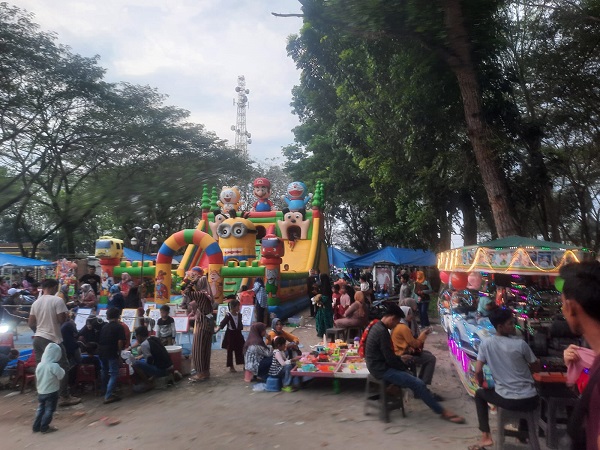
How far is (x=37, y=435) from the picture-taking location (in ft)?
20.3

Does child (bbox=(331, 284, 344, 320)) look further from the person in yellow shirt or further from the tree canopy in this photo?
the person in yellow shirt

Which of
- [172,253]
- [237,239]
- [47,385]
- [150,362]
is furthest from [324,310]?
[237,239]

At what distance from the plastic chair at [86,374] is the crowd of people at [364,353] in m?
0.11

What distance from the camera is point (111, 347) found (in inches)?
288

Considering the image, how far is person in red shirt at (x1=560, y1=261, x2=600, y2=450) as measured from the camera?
6.10ft

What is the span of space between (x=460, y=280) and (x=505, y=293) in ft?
3.10

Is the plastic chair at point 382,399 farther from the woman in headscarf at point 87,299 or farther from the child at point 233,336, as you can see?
the woman in headscarf at point 87,299

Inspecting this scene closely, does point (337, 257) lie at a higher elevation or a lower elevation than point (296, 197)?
lower

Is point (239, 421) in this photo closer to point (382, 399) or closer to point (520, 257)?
point (382, 399)

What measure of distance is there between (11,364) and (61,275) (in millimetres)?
8831

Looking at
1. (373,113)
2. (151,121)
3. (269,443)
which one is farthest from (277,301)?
(151,121)

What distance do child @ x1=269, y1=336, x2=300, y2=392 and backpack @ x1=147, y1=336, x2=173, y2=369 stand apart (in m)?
1.77

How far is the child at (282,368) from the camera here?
7.71 metres

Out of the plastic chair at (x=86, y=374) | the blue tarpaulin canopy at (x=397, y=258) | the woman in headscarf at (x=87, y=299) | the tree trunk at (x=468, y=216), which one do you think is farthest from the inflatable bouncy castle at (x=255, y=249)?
the tree trunk at (x=468, y=216)
